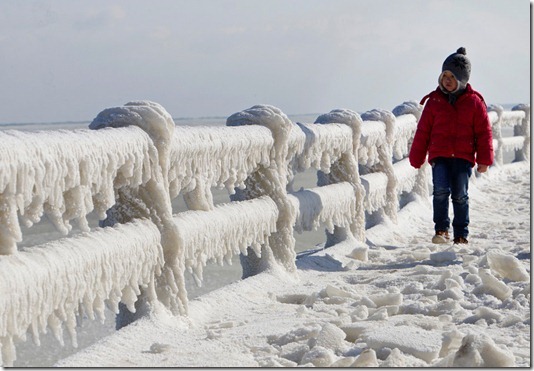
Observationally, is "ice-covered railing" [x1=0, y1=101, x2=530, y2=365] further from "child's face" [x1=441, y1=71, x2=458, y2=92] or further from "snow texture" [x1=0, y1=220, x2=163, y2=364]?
"child's face" [x1=441, y1=71, x2=458, y2=92]

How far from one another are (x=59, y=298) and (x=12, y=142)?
55cm

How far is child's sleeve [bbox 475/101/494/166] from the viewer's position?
6570 millimetres

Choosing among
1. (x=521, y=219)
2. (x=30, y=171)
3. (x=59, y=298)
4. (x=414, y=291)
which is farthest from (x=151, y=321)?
(x=521, y=219)

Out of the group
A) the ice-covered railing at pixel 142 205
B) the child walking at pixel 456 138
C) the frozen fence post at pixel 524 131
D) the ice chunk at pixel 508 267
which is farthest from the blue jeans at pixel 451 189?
the frozen fence post at pixel 524 131

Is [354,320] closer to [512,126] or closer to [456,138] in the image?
[456,138]

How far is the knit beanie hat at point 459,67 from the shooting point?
6594 millimetres

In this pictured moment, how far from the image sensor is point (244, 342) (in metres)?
3.31

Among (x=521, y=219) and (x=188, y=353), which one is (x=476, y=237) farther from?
(x=188, y=353)

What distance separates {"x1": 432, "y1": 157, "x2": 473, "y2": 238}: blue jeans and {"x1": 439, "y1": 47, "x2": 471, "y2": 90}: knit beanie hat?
0.62 metres

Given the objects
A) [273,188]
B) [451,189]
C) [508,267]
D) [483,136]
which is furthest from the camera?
[451,189]

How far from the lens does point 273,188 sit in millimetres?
4875

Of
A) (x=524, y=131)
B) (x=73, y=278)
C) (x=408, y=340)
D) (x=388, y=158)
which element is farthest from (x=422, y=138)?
(x=524, y=131)

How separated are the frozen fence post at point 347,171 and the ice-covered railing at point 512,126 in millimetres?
6591

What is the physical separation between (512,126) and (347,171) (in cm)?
917
